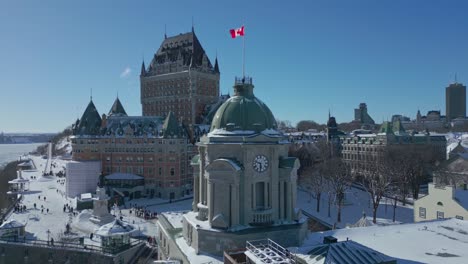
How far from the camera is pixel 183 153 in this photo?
268 ft

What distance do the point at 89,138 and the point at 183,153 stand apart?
21615 mm

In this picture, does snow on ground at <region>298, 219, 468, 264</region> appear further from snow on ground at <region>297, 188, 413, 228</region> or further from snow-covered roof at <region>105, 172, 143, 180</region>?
snow-covered roof at <region>105, 172, 143, 180</region>

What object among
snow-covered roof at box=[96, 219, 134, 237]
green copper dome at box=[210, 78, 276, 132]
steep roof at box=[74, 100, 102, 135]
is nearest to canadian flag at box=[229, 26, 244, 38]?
green copper dome at box=[210, 78, 276, 132]

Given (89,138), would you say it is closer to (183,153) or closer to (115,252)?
(183,153)

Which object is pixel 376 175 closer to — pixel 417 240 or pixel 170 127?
pixel 170 127

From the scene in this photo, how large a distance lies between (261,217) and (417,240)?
11003 millimetres

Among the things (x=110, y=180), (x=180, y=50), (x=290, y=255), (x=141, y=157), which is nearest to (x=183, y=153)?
(x=141, y=157)

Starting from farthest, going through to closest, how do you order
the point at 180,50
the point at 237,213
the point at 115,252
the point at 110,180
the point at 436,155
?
1. the point at 180,50
2. the point at 436,155
3. the point at 110,180
4. the point at 115,252
5. the point at 237,213

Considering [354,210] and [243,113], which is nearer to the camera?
[243,113]

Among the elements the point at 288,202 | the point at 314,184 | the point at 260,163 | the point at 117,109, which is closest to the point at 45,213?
the point at 117,109

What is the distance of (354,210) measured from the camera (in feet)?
196

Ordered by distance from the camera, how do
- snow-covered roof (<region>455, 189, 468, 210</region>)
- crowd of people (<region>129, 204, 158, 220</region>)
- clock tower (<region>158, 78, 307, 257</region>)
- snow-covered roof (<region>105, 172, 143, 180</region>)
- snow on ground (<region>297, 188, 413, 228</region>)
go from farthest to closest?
snow-covered roof (<region>105, 172, 143, 180</region>) → crowd of people (<region>129, 204, 158, 220</region>) → snow on ground (<region>297, 188, 413, 228</region>) → snow-covered roof (<region>455, 189, 468, 210</region>) → clock tower (<region>158, 78, 307, 257</region>)

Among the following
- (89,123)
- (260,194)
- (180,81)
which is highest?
(180,81)

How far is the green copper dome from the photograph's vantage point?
1121 inches
